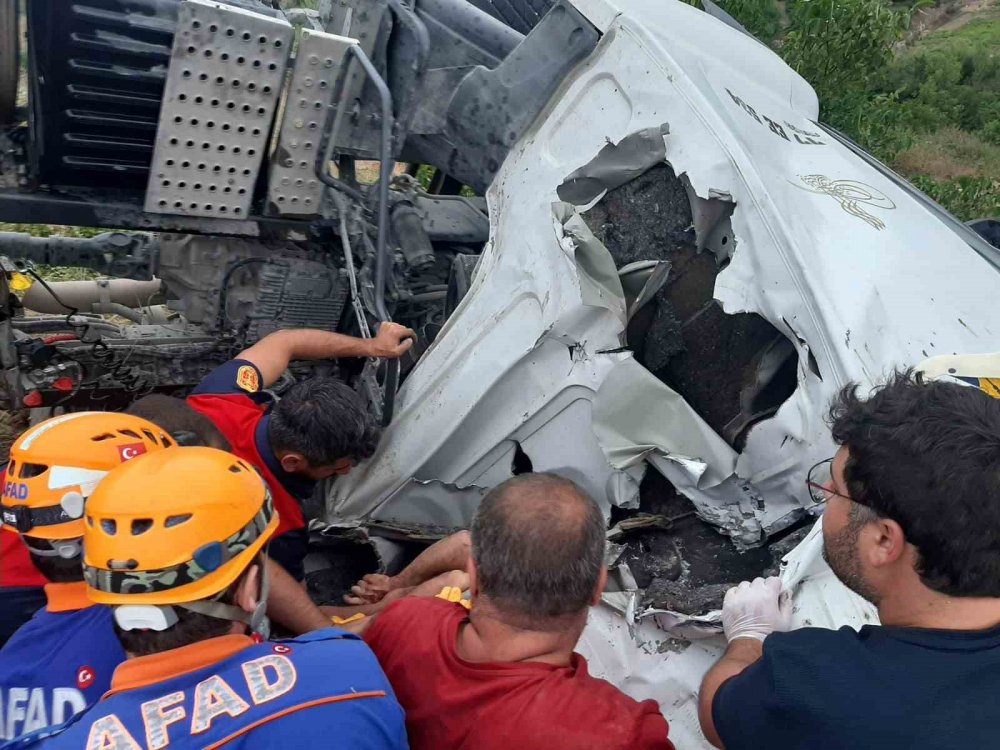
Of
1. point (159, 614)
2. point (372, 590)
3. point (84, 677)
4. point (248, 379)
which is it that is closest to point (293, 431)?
point (248, 379)

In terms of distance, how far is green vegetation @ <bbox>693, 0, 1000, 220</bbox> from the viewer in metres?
6.90

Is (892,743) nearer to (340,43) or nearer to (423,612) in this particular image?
(423,612)

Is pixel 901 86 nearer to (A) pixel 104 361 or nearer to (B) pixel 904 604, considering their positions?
(A) pixel 104 361

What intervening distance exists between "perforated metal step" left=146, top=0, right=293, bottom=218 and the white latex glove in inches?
84.2

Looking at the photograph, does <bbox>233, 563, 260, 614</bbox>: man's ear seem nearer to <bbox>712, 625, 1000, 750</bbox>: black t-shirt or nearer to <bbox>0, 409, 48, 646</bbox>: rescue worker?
<bbox>0, 409, 48, 646</bbox>: rescue worker

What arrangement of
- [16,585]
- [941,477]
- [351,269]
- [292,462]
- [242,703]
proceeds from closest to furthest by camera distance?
[242,703]
[941,477]
[16,585]
[292,462]
[351,269]

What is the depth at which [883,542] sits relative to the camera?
5.10ft

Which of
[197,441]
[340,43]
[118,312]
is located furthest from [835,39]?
[197,441]

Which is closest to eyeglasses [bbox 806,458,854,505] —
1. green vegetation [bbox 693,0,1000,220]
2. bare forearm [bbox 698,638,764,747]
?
bare forearm [bbox 698,638,764,747]

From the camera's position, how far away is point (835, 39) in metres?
6.89

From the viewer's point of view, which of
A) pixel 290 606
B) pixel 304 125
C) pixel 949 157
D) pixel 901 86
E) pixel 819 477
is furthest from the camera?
pixel 901 86

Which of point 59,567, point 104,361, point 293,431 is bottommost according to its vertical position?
point 104,361

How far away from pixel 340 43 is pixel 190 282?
1175 millimetres

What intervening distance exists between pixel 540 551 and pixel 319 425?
126 centimetres
